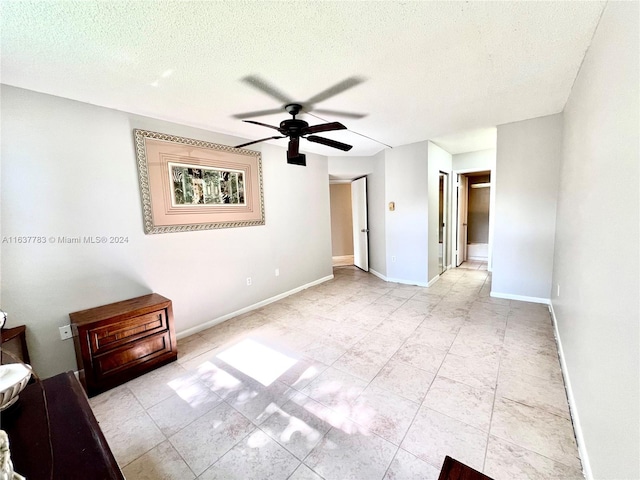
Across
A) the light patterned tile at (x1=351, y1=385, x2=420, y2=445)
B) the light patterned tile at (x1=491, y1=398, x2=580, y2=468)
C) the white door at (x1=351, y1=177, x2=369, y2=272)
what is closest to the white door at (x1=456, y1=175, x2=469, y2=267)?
the white door at (x1=351, y1=177, x2=369, y2=272)

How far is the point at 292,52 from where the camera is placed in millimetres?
1698

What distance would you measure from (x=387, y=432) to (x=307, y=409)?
0.55 metres

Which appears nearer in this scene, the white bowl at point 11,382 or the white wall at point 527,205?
the white bowl at point 11,382

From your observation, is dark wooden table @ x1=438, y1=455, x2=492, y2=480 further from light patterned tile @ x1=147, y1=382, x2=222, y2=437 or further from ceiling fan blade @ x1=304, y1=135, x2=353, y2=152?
ceiling fan blade @ x1=304, y1=135, x2=353, y2=152

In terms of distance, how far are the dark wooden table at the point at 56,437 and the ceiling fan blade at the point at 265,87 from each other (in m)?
2.16

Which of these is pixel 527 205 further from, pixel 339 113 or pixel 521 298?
pixel 339 113

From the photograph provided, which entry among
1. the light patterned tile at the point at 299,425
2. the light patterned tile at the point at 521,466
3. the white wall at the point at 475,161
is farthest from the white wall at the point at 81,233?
the white wall at the point at 475,161

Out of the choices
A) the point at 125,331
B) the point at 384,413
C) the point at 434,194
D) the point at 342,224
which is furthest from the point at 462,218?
the point at 125,331

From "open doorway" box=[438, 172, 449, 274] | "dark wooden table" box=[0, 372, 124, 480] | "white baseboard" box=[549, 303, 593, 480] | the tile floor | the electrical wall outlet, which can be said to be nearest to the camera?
"dark wooden table" box=[0, 372, 124, 480]

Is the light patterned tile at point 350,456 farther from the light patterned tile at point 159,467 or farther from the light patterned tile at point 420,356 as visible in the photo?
the light patterned tile at point 420,356

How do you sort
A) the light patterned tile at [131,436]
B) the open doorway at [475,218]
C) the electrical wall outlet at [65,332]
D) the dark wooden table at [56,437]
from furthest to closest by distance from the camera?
the open doorway at [475,218]
the electrical wall outlet at [65,332]
the light patterned tile at [131,436]
the dark wooden table at [56,437]

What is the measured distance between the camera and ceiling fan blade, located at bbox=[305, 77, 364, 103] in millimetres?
2080

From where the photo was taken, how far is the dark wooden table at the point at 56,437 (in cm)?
71

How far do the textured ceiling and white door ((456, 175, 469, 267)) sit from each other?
3.32 metres
